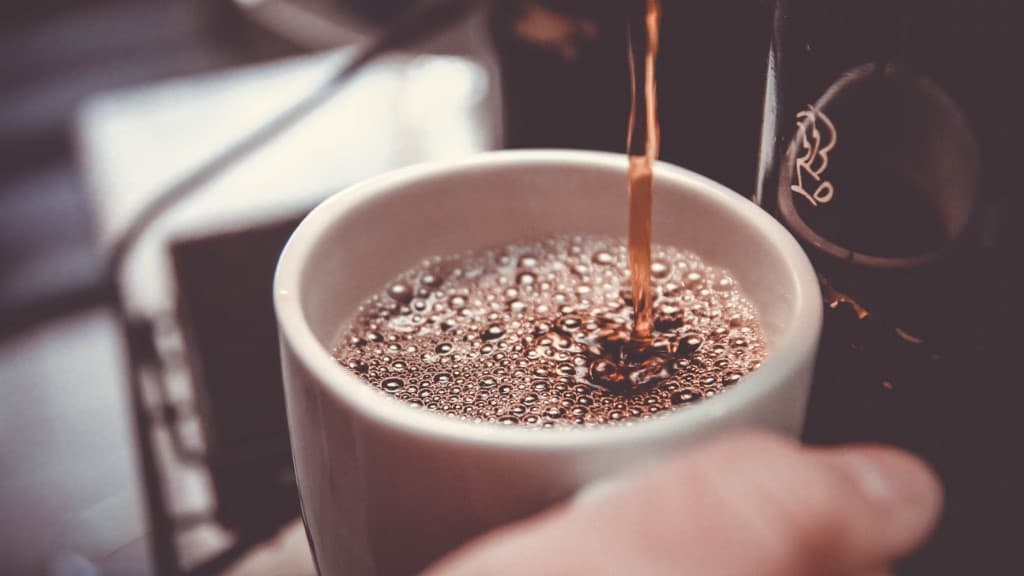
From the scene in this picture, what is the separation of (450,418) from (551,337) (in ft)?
0.43

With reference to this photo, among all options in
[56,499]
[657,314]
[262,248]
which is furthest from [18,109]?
[657,314]

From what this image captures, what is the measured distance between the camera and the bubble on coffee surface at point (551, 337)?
39 cm

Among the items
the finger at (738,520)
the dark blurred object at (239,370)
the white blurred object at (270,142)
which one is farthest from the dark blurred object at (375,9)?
the finger at (738,520)

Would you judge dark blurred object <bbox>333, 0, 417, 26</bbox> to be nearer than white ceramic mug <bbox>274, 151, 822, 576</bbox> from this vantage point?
No

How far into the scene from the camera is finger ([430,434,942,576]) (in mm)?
262

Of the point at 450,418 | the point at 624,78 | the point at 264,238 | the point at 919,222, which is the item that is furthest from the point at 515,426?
the point at 264,238

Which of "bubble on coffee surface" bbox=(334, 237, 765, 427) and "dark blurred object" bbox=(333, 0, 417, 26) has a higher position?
"bubble on coffee surface" bbox=(334, 237, 765, 427)

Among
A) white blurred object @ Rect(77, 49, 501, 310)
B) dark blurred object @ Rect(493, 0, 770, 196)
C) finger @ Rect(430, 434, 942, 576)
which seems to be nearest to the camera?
finger @ Rect(430, 434, 942, 576)

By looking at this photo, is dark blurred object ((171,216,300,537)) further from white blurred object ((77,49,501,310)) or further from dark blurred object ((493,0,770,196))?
dark blurred object ((493,0,770,196))

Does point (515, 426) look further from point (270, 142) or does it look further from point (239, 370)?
point (270, 142)

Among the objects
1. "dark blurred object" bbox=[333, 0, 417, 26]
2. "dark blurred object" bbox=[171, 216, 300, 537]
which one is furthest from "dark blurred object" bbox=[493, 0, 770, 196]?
"dark blurred object" bbox=[333, 0, 417, 26]

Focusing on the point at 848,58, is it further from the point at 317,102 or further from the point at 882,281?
the point at 317,102

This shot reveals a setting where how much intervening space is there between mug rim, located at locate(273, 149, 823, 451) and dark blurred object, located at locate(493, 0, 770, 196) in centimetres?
11

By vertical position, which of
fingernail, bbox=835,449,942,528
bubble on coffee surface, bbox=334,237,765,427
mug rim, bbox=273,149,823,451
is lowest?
bubble on coffee surface, bbox=334,237,765,427
